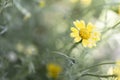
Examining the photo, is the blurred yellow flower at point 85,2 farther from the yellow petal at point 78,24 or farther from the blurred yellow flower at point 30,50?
the yellow petal at point 78,24

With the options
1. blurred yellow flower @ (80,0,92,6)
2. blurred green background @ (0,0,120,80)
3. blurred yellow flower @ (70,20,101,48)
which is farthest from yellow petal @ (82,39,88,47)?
blurred yellow flower @ (80,0,92,6)

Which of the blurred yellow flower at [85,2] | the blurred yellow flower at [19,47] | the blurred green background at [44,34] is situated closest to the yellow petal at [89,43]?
the blurred green background at [44,34]

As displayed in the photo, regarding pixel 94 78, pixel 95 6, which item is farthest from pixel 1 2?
pixel 95 6

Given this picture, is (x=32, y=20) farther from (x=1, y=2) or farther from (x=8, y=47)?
(x=1, y=2)

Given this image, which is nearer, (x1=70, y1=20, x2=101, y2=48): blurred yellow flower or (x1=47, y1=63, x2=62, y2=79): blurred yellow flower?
(x1=70, y1=20, x2=101, y2=48): blurred yellow flower

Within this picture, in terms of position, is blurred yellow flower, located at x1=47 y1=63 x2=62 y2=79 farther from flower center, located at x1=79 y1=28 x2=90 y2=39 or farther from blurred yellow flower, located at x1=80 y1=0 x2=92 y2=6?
flower center, located at x1=79 y1=28 x2=90 y2=39
